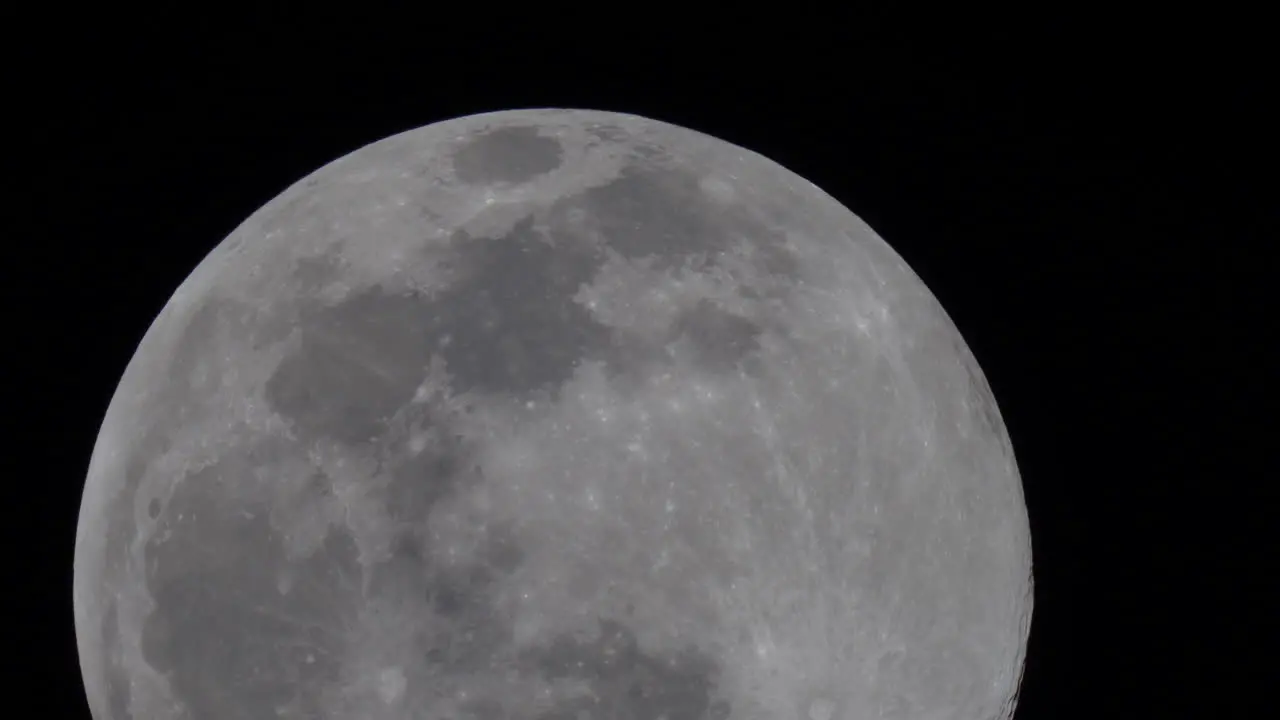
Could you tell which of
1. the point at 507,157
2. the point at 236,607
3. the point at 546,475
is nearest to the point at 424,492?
the point at 546,475

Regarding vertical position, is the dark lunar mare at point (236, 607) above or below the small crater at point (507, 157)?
below

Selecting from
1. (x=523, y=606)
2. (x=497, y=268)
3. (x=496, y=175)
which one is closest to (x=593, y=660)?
(x=523, y=606)

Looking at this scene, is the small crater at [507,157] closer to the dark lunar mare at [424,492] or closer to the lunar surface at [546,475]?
the lunar surface at [546,475]

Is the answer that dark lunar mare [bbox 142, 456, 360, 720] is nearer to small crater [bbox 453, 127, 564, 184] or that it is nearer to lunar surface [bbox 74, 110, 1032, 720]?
lunar surface [bbox 74, 110, 1032, 720]

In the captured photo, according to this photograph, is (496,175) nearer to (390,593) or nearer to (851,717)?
(390,593)

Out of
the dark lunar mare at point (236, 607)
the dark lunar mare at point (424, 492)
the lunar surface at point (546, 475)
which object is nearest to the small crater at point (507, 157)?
the lunar surface at point (546, 475)

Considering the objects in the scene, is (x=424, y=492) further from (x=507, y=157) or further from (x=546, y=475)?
(x=507, y=157)
